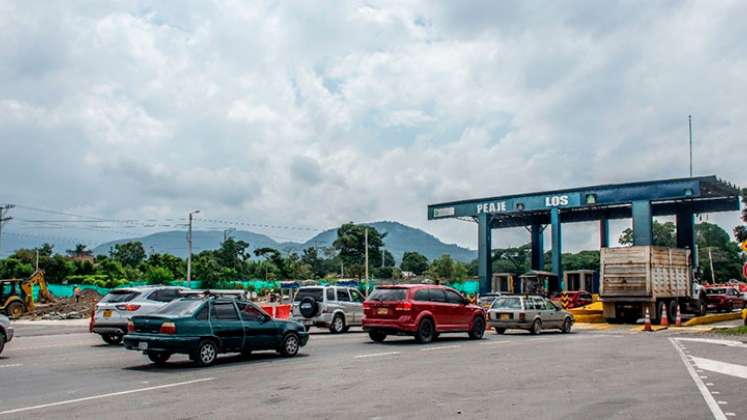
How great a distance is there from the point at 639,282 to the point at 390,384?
21.8 meters

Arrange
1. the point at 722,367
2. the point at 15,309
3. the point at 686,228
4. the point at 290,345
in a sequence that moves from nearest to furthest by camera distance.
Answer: the point at 722,367 → the point at 290,345 → the point at 15,309 → the point at 686,228

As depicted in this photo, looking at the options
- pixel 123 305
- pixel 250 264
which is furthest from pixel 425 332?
pixel 250 264

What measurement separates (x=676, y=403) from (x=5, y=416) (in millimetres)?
8789

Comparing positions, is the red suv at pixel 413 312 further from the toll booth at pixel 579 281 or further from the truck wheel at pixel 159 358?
the toll booth at pixel 579 281

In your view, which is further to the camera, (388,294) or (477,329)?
(477,329)

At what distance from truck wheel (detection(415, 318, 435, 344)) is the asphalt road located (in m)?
1.13

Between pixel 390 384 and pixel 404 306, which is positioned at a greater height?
pixel 404 306

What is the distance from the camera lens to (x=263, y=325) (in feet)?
52.9

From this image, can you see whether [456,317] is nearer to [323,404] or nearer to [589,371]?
[589,371]

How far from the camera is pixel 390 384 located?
1202 cm

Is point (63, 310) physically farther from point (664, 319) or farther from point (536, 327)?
point (664, 319)

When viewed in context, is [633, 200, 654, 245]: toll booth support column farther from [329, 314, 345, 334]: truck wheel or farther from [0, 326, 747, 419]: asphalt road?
[0, 326, 747, 419]: asphalt road

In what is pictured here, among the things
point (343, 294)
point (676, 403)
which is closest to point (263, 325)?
point (676, 403)

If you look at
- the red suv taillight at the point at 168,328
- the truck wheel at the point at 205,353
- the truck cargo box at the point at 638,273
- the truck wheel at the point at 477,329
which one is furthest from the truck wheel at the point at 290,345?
the truck cargo box at the point at 638,273
